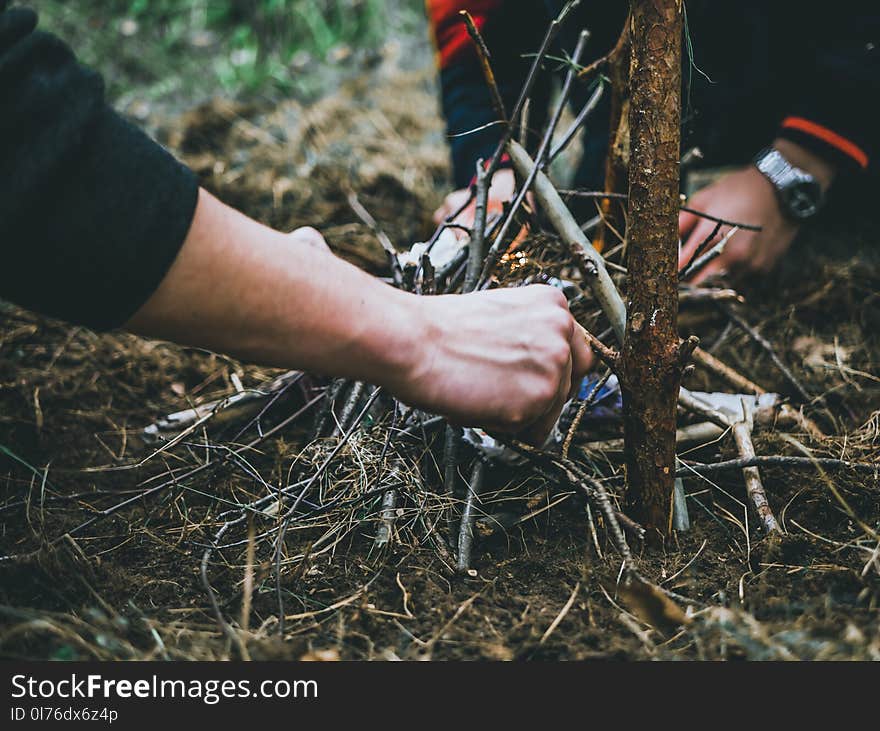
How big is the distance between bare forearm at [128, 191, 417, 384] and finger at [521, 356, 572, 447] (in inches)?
9.7

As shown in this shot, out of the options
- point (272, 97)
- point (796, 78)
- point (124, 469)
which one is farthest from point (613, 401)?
point (272, 97)

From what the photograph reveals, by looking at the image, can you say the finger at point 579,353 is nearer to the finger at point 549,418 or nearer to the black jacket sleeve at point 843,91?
the finger at point 549,418

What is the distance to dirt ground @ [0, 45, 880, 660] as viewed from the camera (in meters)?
0.85

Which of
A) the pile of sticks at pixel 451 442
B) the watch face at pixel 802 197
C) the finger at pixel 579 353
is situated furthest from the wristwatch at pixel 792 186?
the finger at pixel 579 353

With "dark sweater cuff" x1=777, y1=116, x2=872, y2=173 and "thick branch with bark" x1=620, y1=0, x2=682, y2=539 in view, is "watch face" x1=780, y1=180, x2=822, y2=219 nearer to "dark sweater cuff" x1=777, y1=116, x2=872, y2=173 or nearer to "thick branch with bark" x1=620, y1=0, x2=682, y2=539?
"dark sweater cuff" x1=777, y1=116, x2=872, y2=173

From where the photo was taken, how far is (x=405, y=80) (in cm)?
363

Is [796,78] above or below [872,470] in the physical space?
above

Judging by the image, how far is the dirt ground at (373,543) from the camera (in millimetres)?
850

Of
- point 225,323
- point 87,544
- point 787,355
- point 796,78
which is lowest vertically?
point 87,544

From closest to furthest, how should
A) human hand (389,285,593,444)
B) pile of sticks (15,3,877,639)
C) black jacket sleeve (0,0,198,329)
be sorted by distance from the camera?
black jacket sleeve (0,0,198,329) → human hand (389,285,593,444) → pile of sticks (15,3,877,639)

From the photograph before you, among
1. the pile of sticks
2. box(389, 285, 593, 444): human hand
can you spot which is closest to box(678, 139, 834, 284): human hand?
the pile of sticks

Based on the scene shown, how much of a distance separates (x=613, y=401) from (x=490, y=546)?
1.27 feet

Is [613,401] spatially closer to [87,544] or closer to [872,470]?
[872,470]

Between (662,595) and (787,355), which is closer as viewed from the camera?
(662,595)
